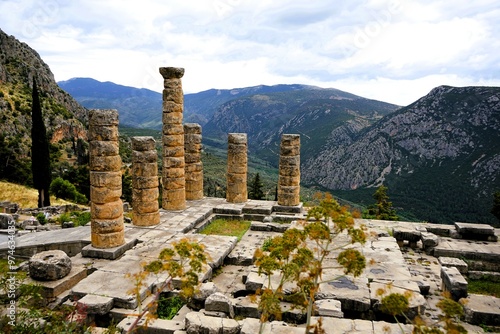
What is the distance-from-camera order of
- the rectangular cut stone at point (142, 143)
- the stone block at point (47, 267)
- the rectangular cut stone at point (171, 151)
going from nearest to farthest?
the stone block at point (47, 267)
the rectangular cut stone at point (142, 143)
the rectangular cut stone at point (171, 151)

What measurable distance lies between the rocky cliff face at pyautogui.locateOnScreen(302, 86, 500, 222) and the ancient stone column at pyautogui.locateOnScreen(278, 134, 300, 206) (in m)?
49.3

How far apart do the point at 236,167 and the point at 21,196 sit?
72.6ft

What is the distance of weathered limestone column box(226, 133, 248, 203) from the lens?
1808 centimetres

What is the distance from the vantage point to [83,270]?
32.9ft

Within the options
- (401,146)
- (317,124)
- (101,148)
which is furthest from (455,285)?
(317,124)

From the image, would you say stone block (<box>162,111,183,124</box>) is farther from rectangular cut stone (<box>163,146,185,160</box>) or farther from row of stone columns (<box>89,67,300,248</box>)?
rectangular cut stone (<box>163,146,185,160</box>)

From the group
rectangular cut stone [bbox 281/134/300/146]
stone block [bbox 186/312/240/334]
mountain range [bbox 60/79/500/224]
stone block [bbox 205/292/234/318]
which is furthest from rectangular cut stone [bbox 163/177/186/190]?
mountain range [bbox 60/79/500/224]

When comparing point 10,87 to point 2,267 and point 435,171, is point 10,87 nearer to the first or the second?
point 2,267

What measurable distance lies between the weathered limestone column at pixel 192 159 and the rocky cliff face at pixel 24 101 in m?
33.2

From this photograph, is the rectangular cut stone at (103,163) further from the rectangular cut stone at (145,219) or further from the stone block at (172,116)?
the stone block at (172,116)

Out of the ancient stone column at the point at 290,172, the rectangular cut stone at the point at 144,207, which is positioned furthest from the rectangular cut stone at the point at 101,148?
the ancient stone column at the point at 290,172

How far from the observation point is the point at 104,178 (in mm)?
11492

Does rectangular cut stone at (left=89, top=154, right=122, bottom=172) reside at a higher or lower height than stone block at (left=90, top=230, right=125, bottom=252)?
higher

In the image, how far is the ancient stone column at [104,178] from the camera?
37.1 ft
